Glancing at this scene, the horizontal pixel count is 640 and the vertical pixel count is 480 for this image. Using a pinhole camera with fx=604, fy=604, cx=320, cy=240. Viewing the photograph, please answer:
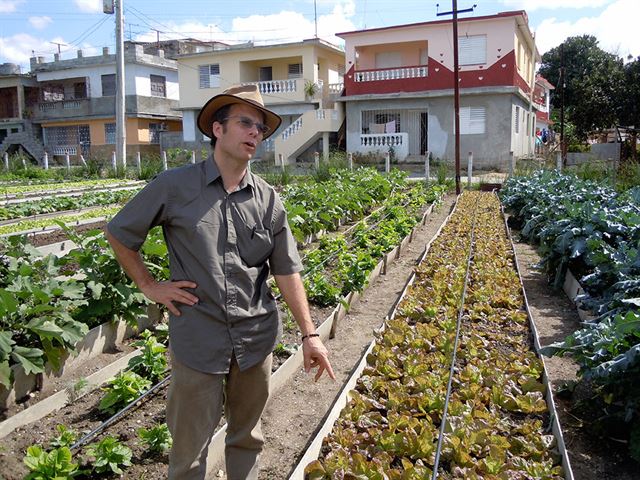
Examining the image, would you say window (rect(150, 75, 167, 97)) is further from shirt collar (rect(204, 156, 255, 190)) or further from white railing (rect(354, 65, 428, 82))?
shirt collar (rect(204, 156, 255, 190))

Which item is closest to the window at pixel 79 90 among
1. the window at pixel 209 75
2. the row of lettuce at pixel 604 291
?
the window at pixel 209 75

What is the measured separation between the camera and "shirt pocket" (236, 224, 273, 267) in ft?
8.84

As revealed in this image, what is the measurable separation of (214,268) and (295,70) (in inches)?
1282

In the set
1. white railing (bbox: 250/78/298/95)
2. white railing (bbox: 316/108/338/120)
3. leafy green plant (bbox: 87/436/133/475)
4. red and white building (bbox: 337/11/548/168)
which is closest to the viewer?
leafy green plant (bbox: 87/436/133/475)

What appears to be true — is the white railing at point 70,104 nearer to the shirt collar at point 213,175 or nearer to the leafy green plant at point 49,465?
the leafy green plant at point 49,465

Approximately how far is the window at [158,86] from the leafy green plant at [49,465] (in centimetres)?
3759

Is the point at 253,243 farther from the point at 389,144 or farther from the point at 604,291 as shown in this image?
the point at 389,144

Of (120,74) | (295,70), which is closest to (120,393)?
(120,74)

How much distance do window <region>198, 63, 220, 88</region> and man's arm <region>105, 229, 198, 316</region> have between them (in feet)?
107

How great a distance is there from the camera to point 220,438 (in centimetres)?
362

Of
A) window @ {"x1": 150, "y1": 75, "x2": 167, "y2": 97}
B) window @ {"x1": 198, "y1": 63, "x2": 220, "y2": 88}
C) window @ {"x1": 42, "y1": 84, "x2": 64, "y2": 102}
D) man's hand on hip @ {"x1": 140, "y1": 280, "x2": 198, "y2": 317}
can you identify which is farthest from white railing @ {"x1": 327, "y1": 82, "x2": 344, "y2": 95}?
man's hand on hip @ {"x1": 140, "y1": 280, "x2": 198, "y2": 317}

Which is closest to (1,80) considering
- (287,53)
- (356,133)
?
(287,53)

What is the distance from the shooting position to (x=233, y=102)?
2736mm

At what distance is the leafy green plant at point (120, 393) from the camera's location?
13.3 feet
